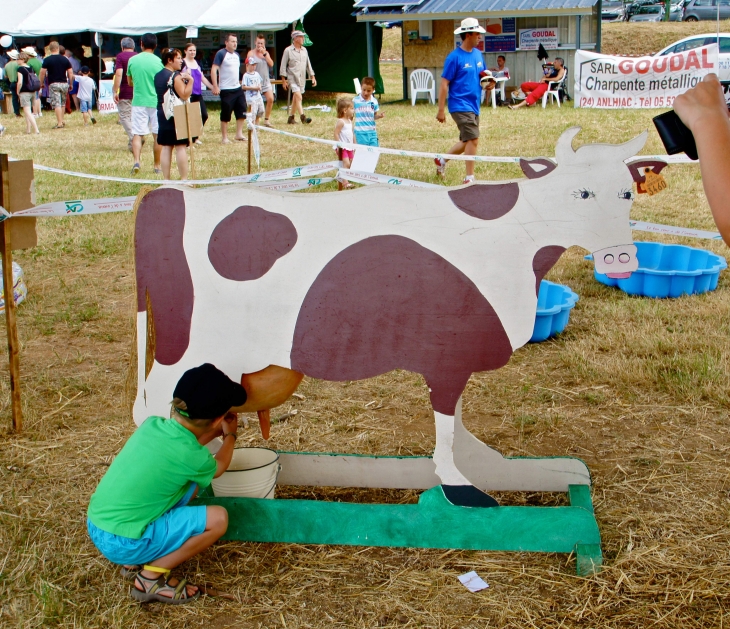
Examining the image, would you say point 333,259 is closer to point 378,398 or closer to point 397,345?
point 397,345

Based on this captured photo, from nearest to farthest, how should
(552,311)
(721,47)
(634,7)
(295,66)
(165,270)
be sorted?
(165,270) < (552,311) < (295,66) < (721,47) < (634,7)

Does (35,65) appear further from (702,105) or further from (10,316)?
(702,105)

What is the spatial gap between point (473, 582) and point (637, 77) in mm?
14484

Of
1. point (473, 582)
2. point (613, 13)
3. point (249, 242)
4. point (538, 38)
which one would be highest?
point (613, 13)

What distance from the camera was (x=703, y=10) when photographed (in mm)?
29812

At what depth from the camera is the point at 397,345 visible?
2941 mm

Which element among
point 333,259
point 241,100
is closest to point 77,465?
point 333,259

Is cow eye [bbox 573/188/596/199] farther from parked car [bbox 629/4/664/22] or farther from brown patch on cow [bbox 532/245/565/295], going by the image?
parked car [bbox 629/4/664/22]

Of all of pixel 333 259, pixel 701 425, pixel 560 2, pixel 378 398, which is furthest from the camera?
pixel 560 2

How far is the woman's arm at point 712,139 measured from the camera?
1.70 m

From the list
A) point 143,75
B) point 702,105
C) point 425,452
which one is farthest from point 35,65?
point 702,105

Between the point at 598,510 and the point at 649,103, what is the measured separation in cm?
1326

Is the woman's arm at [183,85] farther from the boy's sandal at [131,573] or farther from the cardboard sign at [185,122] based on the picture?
the boy's sandal at [131,573]

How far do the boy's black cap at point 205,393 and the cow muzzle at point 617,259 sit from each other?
4.68 ft
